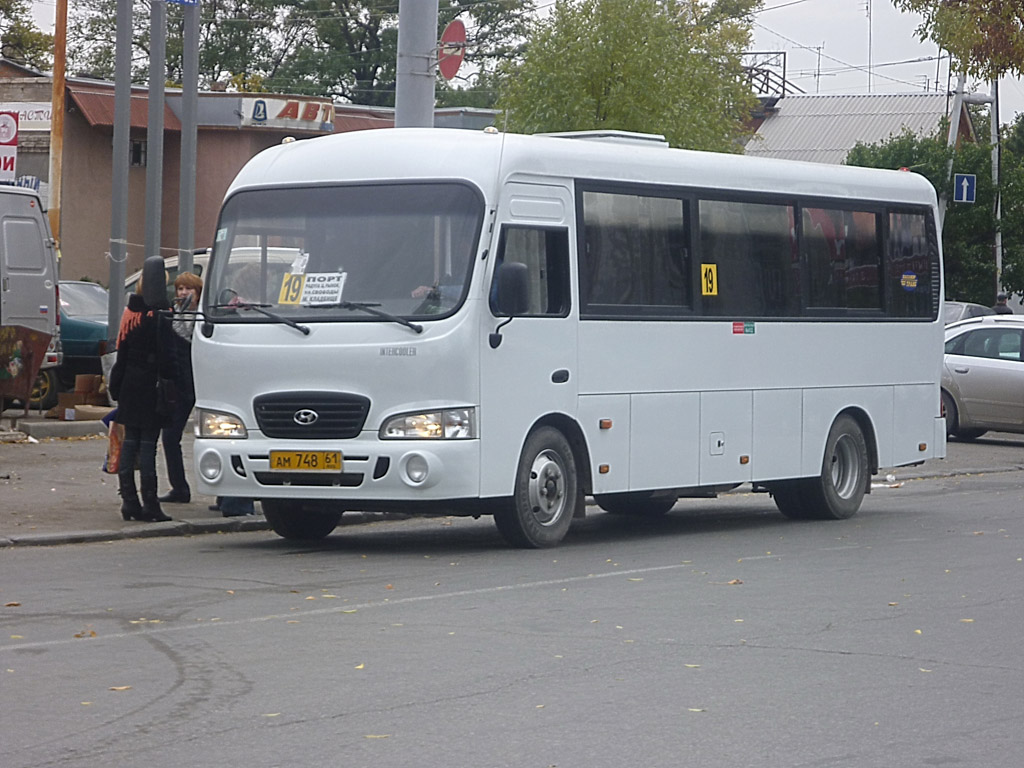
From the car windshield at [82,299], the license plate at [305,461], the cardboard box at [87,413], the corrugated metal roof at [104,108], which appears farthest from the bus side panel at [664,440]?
the corrugated metal roof at [104,108]

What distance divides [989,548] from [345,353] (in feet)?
15.8

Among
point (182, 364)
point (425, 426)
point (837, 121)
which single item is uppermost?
point (837, 121)

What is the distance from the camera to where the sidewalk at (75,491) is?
13.7 meters

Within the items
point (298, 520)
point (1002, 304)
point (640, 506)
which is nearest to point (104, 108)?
point (1002, 304)

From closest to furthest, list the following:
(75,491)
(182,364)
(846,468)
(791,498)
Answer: (182,364)
(75,491)
(791,498)
(846,468)

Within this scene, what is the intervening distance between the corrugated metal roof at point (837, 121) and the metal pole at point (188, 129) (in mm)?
51773

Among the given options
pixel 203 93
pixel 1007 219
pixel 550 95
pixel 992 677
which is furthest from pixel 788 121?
pixel 992 677

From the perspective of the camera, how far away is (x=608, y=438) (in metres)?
13.6

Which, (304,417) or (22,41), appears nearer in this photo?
(304,417)

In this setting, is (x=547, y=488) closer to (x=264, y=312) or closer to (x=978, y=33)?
(x=264, y=312)

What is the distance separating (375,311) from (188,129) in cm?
1562

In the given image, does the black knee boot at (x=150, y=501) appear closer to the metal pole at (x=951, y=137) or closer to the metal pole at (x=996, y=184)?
the metal pole at (x=951, y=137)

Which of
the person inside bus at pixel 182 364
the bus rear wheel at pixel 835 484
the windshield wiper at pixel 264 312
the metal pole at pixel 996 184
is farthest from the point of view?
the metal pole at pixel 996 184

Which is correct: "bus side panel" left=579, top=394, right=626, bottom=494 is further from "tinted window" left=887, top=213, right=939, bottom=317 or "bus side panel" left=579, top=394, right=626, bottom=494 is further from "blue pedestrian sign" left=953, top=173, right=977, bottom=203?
"blue pedestrian sign" left=953, top=173, right=977, bottom=203
